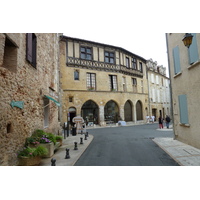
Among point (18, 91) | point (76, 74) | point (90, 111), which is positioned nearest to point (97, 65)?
point (76, 74)

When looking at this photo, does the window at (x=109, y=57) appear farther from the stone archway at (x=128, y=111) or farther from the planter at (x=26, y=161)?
the planter at (x=26, y=161)

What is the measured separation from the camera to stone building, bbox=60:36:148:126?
16.4 meters

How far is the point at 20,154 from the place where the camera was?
14.7 ft

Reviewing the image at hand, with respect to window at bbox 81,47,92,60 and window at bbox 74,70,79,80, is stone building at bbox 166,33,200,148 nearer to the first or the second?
window at bbox 74,70,79,80

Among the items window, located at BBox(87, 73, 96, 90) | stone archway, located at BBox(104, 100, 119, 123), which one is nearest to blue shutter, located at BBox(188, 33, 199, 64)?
window, located at BBox(87, 73, 96, 90)

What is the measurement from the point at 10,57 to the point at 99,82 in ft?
44.9

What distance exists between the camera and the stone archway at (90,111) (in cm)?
1784

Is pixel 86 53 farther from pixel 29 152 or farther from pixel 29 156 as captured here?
pixel 29 156

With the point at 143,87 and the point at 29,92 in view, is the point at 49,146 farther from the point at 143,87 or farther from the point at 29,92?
the point at 143,87

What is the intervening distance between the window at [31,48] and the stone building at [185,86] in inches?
238

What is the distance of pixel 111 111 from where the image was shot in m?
19.7

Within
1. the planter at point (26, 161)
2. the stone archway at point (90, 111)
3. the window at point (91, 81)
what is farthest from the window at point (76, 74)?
the planter at point (26, 161)
